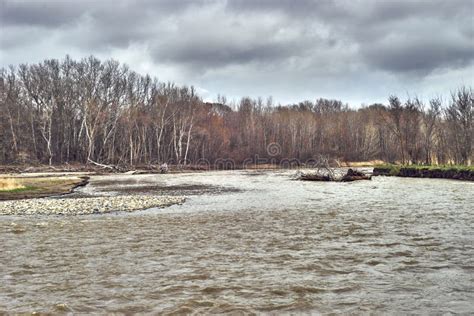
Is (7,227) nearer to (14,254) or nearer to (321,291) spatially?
(14,254)

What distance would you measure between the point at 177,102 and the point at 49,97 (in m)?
24.9

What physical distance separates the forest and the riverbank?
12.8 m

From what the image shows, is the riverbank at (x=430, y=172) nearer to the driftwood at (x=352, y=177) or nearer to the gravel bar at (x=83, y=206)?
the driftwood at (x=352, y=177)

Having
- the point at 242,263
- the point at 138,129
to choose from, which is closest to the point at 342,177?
the point at 242,263

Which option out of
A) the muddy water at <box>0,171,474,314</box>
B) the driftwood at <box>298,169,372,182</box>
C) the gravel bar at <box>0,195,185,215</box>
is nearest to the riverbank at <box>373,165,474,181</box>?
the driftwood at <box>298,169,372,182</box>

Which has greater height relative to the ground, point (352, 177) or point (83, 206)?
point (352, 177)

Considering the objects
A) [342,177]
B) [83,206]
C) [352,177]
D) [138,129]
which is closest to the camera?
[83,206]

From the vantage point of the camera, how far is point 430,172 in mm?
43781

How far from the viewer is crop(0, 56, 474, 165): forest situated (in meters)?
78.1

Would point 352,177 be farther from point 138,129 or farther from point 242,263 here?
point 138,129

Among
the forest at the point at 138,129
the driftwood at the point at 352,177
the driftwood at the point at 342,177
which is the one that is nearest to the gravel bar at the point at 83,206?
the driftwood at the point at 342,177

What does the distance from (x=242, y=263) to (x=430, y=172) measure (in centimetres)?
3873

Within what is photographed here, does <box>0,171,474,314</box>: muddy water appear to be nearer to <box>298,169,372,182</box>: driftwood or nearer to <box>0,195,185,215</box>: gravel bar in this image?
<box>0,195,185,215</box>: gravel bar

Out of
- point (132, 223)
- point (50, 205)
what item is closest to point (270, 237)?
point (132, 223)
